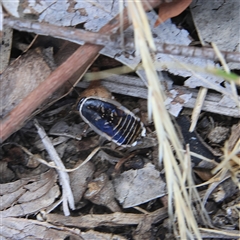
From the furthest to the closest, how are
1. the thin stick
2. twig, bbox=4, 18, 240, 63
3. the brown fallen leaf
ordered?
the thin stick → the brown fallen leaf → twig, bbox=4, 18, 240, 63

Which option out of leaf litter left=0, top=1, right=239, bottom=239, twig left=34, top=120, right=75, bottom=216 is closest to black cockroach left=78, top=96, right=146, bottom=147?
leaf litter left=0, top=1, right=239, bottom=239

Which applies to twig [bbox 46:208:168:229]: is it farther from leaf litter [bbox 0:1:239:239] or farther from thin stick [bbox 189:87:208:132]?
thin stick [bbox 189:87:208:132]

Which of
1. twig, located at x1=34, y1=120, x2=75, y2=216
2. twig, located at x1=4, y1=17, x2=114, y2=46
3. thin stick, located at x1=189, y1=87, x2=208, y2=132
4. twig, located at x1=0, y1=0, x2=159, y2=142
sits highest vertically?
twig, located at x1=4, y1=17, x2=114, y2=46

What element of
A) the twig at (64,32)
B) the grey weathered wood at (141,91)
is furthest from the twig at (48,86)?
the grey weathered wood at (141,91)

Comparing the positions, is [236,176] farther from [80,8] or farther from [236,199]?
[80,8]

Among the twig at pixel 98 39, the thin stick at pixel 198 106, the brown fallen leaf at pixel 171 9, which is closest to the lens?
the twig at pixel 98 39

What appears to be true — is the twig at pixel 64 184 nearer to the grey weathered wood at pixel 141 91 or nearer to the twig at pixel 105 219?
the twig at pixel 105 219
